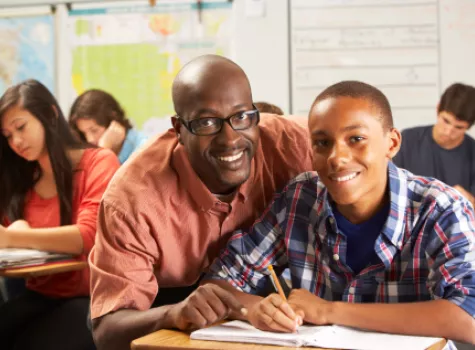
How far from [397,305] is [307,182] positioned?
1.47 feet

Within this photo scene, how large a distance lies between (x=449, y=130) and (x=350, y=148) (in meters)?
2.98

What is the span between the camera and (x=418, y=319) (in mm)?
1299

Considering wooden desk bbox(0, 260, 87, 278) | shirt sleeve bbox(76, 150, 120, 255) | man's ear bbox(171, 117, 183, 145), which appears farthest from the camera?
shirt sleeve bbox(76, 150, 120, 255)

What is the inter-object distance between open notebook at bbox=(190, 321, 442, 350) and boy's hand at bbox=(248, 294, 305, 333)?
15mm

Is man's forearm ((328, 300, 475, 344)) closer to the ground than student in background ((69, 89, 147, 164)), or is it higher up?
closer to the ground

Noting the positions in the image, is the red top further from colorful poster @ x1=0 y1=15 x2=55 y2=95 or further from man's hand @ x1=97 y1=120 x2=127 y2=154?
colorful poster @ x1=0 y1=15 x2=55 y2=95

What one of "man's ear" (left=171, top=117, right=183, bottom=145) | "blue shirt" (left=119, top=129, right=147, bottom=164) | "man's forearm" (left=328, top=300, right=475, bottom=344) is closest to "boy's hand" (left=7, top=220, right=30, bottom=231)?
"man's ear" (left=171, top=117, right=183, bottom=145)

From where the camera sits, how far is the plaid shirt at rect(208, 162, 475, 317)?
1.37 m

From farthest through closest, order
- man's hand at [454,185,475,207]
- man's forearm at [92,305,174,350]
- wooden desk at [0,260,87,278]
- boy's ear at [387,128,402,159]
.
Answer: man's hand at [454,185,475,207] → wooden desk at [0,260,87,278] → boy's ear at [387,128,402,159] → man's forearm at [92,305,174,350]

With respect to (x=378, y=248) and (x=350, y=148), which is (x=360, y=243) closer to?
(x=378, y=248)

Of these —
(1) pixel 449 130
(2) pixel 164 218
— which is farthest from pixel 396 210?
(1) pixel 449 130

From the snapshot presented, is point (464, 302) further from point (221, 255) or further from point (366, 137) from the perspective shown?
point (221, 255)

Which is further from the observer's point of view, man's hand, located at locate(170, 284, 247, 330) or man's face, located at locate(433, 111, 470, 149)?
man's face, located at locate(433, 111, 470, 149)

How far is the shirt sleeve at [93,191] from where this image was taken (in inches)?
104
